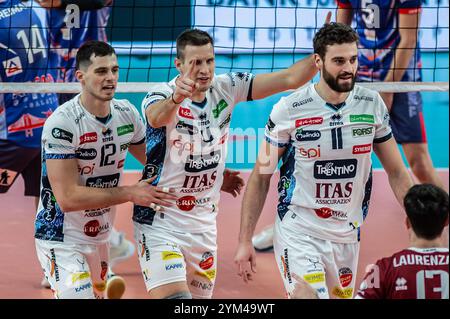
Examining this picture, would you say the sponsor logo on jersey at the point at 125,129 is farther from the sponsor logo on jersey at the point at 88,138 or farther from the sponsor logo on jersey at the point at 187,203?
the sponsor logo on jersey at the point at 187,203

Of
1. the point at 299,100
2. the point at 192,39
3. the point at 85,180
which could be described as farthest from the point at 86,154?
→ the point at 299,100

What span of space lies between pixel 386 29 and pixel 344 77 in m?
3.56

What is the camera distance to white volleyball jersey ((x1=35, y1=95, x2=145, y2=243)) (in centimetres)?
686

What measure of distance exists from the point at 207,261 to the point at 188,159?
2.66ft

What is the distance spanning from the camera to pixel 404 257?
5.16m

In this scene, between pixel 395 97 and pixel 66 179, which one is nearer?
pixel 66 179

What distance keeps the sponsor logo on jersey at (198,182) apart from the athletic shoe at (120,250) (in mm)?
2906

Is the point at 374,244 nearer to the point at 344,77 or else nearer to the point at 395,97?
the point at 395,97

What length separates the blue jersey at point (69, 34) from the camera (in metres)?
9.77

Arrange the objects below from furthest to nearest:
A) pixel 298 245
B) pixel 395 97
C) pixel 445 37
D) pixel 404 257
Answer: pixel 445 37, pixel 395 97, pixel 298 245, pixel 404 257

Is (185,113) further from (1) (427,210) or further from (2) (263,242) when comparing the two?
(2) (263,242)
